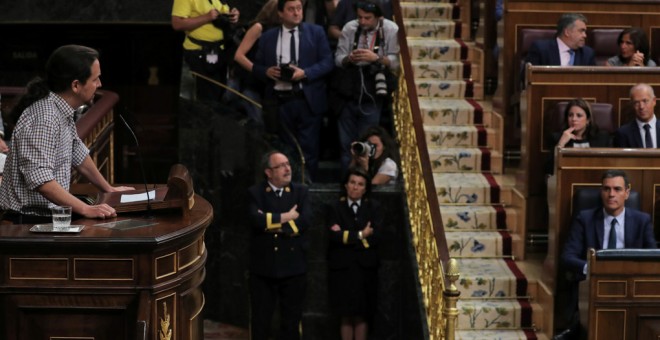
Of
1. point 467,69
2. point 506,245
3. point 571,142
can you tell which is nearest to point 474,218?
point 506,245

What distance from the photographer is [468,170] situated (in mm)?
8883

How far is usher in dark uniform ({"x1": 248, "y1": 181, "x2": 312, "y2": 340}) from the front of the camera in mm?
8055

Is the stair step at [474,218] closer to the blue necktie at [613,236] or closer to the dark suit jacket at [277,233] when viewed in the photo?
the dark suit jacket at [277,233]

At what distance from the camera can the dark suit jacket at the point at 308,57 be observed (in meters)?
8.80

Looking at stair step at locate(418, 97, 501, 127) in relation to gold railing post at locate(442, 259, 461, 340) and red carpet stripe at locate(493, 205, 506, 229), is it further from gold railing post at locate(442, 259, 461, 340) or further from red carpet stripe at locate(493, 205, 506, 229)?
gold railing post at locate(442, 259, 461, 340)

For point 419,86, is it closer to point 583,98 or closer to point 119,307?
point 583,98

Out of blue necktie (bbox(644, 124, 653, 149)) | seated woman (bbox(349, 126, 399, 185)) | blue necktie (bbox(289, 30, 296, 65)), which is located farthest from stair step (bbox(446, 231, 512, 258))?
blue necktie (bbox(289, 30, 296, 65))

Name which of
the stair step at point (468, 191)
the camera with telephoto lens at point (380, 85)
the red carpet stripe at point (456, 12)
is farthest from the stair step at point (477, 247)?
the red carpet stripe at point (456, 12)

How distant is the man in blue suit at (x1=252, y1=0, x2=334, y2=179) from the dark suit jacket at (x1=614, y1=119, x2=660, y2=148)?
80.2 inches

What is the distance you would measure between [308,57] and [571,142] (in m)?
2.02

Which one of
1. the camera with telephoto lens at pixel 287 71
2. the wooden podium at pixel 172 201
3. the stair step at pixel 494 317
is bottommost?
the stair step at pixel 494 317

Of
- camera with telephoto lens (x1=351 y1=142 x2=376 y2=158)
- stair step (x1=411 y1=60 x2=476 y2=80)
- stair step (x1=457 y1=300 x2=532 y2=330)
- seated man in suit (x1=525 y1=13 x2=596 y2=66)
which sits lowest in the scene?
stair step (x1=457 y1=300 x2=532 y2=330)

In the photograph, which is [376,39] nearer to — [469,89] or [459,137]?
[459,137]

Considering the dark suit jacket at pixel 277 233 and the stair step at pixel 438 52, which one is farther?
the stair step at pixel 438 52
